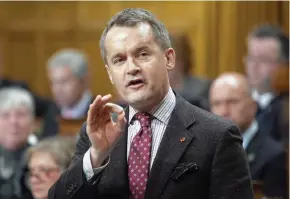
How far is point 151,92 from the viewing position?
1857mm

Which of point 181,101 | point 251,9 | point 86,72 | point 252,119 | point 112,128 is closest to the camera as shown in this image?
point 112,128

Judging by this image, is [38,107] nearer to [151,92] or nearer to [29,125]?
[29,125]

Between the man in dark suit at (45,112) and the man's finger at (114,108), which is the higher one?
the man's finger at (114,108)

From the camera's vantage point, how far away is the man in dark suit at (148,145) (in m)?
1.84

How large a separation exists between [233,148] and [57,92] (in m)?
3.28

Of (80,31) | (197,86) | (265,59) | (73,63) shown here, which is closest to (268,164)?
(197,86)

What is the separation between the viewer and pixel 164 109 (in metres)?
1.95

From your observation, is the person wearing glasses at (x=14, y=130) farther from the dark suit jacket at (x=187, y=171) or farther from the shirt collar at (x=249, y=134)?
the dark suit jacket at (x=187, y=171)

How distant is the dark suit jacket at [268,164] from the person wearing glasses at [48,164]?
36.3 inches

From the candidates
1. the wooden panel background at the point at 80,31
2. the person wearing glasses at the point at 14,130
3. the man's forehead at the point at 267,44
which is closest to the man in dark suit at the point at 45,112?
the person wearing glasses at the point at 14,130

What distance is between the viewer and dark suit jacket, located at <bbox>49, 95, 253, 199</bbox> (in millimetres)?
1846

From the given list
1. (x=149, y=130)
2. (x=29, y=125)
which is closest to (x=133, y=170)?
(x=149, y=130)

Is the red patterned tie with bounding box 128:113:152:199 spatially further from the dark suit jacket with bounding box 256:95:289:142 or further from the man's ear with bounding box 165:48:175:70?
the dark suit jacket with bounding box 256:95:289:142

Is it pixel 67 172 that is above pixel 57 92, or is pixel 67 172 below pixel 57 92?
above
